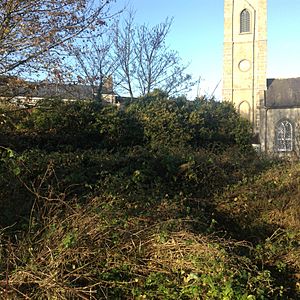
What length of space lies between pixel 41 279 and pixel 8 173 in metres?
3.30

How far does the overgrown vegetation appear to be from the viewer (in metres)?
4.40

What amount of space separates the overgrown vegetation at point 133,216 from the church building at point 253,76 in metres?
26.9

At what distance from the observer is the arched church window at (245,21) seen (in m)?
44.2

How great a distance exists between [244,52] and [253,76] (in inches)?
131

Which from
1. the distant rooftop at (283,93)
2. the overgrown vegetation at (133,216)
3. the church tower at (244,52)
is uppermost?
the church tower at (244,52)

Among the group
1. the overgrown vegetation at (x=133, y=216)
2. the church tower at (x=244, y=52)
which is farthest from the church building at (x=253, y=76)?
the overgrown vegetation at (x=133, y=216)

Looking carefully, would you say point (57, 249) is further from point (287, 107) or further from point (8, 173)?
point (287, 107)

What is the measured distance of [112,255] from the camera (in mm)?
4793

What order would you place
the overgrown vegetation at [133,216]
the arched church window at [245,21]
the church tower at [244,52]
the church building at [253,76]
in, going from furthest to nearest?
1. the arched church window at [245,21]
2. the church tower at [244,52]
3. the church building at [253,76]
4. the overgrown vegetation at [133,216]

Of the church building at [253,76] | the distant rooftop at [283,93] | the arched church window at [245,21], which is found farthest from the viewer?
the arched church window at [245,21]

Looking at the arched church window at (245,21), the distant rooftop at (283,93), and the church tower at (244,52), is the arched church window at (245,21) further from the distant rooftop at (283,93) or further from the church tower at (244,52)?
the distant rooftop at (283,93)

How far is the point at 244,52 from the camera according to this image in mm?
43969

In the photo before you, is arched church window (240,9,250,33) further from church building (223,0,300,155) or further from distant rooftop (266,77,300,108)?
distant rooftop (266,77,300,108)

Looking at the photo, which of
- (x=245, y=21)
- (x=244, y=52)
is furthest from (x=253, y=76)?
(x=245, y=21)
